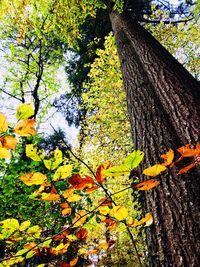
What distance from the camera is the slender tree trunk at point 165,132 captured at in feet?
4.21

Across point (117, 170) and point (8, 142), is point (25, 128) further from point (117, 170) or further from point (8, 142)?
point (117, 170)

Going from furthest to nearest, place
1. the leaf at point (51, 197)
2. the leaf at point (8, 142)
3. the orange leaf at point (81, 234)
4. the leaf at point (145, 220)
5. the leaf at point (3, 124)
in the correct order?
the orange leaf at point (81, 234) < the leaf at point (145, 220) < the leaf at point (51, 197) < the leaf at point (8, 142) < the leaf at point (3, 124)

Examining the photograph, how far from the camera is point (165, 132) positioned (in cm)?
188

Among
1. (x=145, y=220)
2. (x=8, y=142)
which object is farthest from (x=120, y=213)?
(x=8, y=142)

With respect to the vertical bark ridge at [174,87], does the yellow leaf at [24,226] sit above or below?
below

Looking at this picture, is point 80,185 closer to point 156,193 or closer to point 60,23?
point 156,193

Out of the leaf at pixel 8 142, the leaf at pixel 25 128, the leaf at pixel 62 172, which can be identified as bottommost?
the leaf at pixel 62 172

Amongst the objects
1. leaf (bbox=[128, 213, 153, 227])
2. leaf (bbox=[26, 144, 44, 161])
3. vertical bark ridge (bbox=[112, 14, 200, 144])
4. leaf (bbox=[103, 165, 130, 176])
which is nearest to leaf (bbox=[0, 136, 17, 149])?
leaf (bbox=[26, 144, 44, 161])

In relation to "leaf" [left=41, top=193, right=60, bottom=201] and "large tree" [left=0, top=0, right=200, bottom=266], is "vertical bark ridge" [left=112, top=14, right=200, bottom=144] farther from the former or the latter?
"leaf" [left=41, top=193, right=60, bottom=201]

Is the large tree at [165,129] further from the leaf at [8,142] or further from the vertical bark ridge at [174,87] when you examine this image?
the leaf at [8,142]

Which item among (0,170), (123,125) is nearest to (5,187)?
(0,170)

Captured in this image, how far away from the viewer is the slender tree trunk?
4.21 feet

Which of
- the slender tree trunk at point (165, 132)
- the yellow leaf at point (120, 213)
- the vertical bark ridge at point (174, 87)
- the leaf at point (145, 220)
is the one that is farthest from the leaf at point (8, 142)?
the vertical bark ridge at point (174, 87)

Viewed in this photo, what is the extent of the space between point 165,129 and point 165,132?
35 millimetres
